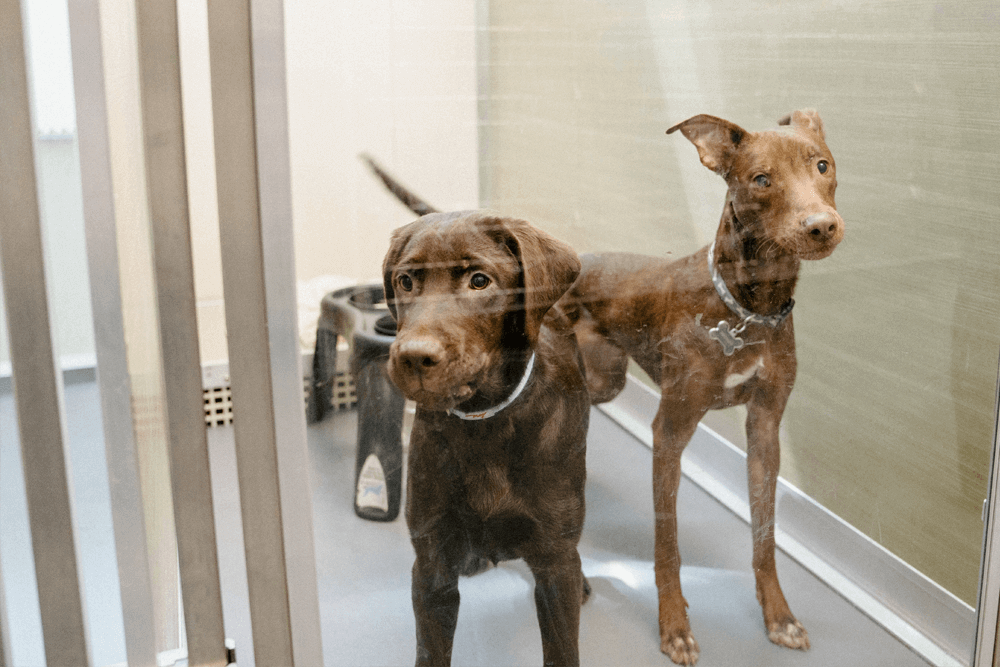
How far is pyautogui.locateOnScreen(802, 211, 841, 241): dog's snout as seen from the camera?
1.03m

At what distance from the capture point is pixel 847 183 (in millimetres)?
1058

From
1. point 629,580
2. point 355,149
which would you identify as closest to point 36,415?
point 355,149

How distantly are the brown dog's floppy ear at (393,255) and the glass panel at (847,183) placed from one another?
0.38 ft

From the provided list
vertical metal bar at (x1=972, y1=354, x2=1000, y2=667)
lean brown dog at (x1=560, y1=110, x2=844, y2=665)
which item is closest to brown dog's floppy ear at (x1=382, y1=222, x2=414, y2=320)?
lean brown dog at (x1=560, y1=110, x2=844, y2=665)

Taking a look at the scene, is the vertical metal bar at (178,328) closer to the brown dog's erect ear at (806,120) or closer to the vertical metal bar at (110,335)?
the vertical metal bar at (110,335)

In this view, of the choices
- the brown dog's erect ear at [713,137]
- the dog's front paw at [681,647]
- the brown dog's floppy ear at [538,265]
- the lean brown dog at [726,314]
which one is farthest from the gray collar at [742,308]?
the dog's front paw at [681,647]

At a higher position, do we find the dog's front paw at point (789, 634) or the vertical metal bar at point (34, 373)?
the vertical metal bar at point (34, 373)

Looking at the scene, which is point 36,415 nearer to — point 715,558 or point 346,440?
point 346,440

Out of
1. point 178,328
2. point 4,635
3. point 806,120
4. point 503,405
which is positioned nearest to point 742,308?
point 806,120

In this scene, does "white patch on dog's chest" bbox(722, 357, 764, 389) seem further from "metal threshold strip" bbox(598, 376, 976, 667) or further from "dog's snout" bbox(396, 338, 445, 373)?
"dog's snout" bbox(396, 338, 445, 373)

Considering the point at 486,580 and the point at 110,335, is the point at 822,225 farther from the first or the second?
the point at 110,335

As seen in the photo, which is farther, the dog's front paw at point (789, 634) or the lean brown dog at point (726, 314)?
the dog's front paw at point (789, 634)

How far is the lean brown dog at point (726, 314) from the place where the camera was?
1.01 meters

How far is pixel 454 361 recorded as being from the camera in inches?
34.8
